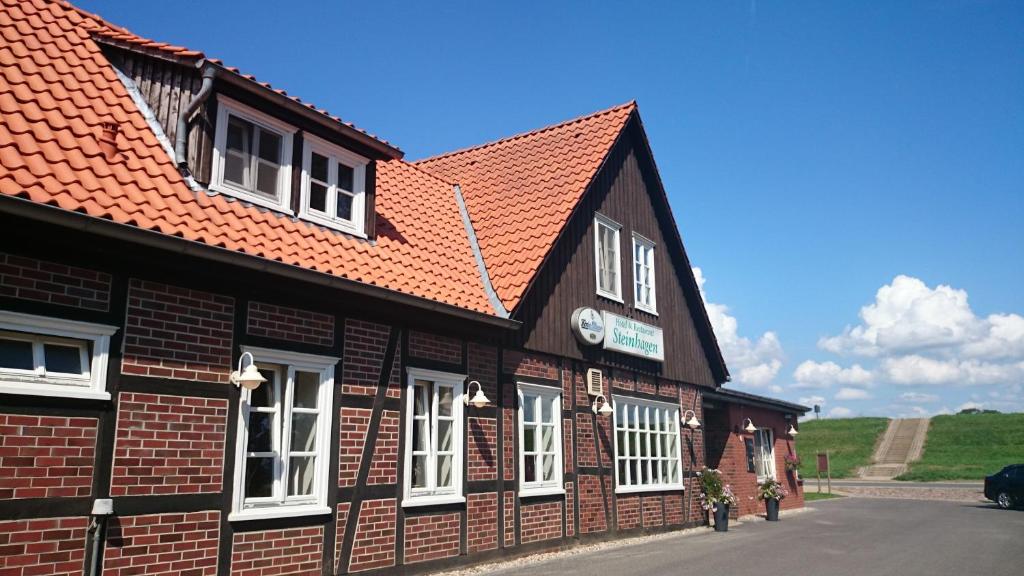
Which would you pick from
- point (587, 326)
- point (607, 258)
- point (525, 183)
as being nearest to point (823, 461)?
point (607, 258)

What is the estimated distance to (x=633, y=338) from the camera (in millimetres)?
15180

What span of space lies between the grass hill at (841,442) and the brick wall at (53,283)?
53411mm

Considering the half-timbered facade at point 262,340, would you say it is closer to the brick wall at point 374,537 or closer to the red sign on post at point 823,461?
the brick wall at point 374,537

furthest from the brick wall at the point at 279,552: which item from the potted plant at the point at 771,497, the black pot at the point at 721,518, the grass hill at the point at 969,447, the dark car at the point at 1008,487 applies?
the grass hill at the point at 969,447

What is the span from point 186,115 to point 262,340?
103 inches

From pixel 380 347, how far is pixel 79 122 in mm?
4040

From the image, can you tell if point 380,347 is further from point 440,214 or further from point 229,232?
point 440,214

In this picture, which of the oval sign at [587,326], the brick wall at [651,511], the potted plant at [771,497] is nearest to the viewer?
the oval sign at [587,326]

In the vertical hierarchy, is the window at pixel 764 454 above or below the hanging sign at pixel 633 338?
below

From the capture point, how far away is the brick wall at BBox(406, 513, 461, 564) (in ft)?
32.0

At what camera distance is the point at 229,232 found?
8.09 metres

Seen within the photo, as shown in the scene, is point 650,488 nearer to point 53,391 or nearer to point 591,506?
point 591,506

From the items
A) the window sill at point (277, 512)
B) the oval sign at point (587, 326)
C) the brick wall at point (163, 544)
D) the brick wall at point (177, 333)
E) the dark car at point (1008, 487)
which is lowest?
the dark car at point (1008, 487)

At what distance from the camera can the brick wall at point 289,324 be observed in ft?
27.0
